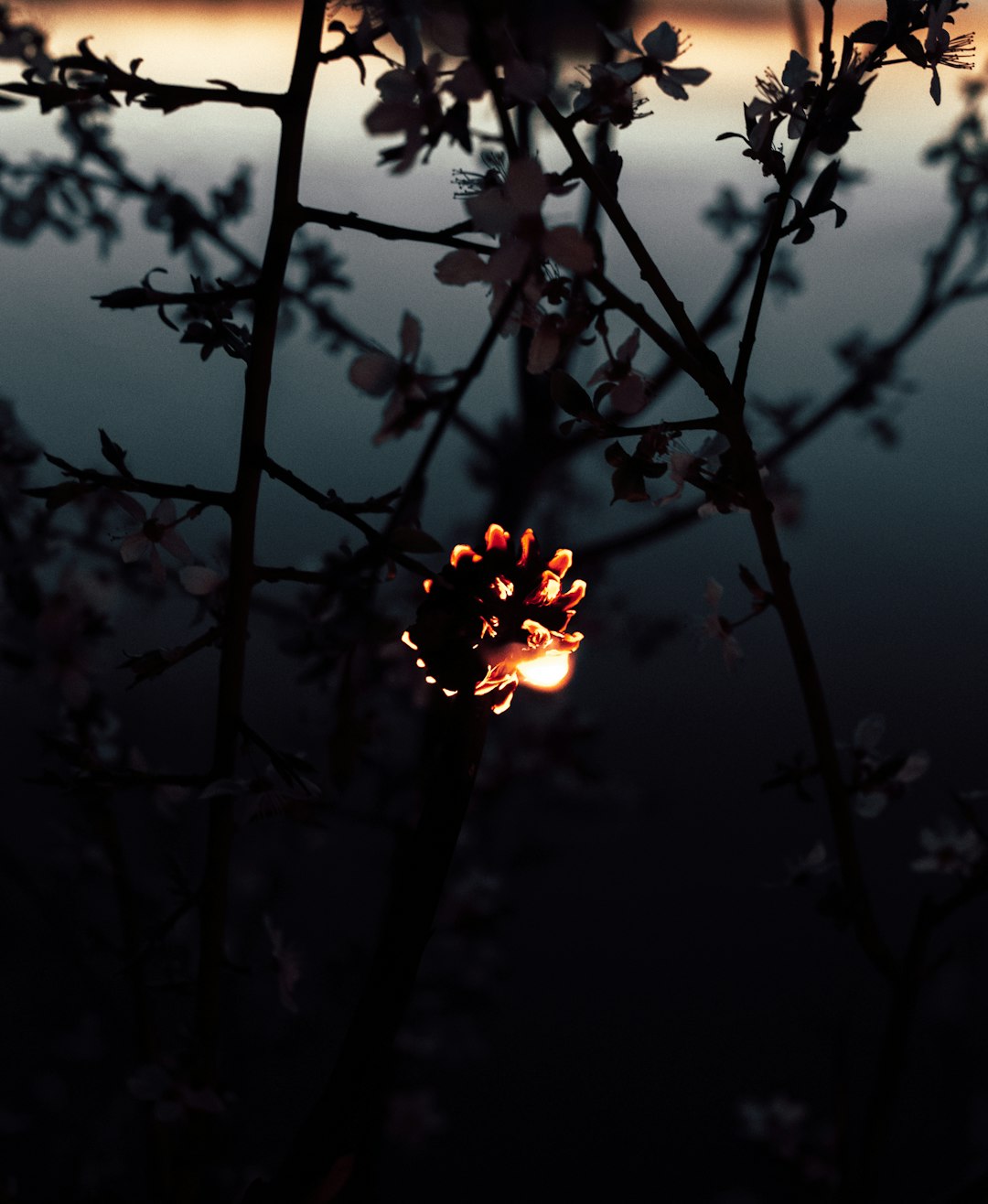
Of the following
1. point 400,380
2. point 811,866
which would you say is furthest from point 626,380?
point 811,866

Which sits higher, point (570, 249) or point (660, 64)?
point (660, 64)

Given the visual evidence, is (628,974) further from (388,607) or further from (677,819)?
(388,607)

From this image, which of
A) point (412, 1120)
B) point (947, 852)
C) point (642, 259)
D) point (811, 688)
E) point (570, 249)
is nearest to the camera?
point (570, 249)

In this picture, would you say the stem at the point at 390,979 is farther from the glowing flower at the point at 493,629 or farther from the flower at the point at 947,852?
the flower at the point at 947,852

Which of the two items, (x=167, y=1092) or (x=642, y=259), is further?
(x=167, y=1092)

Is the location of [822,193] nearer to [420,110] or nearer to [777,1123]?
[420,110]

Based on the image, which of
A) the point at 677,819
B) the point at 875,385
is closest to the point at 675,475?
the point at 875,385

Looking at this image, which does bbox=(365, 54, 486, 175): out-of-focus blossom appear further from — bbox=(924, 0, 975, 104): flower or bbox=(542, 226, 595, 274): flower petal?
bbox=(924, 0, 975, 104): flower
